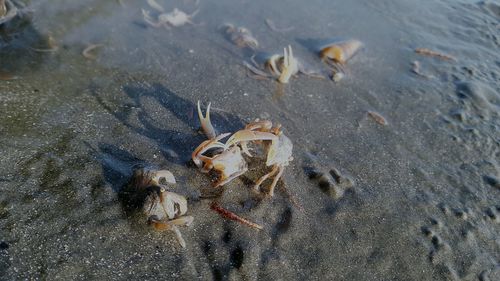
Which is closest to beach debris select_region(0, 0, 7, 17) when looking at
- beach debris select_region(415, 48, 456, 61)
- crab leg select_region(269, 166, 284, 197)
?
crab leg select_region(269, 166, 284, 197)

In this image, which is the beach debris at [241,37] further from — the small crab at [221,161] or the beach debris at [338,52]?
the small crab at [221,161]

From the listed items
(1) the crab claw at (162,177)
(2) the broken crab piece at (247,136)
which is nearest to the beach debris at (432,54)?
(2) the broken crab piece at (247,136)

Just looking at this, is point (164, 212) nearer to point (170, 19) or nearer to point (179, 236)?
point (179, 236)

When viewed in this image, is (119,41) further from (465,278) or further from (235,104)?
(465,278)

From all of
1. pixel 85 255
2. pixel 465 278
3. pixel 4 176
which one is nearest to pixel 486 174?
pixel 465 278

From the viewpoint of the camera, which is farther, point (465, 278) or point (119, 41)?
point (119, 41)

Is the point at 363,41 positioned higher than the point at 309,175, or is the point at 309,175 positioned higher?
the point at 363,41

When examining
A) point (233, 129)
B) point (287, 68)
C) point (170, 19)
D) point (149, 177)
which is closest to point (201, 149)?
point (149, 177)

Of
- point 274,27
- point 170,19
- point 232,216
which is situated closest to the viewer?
point 232,216
